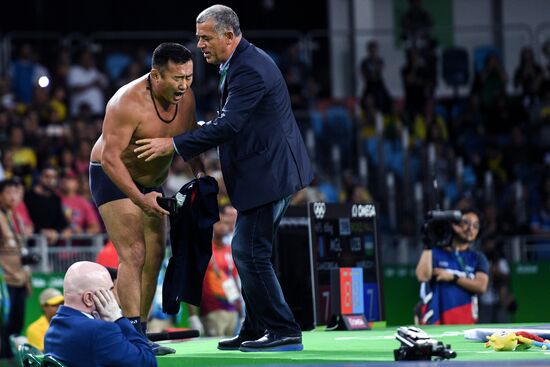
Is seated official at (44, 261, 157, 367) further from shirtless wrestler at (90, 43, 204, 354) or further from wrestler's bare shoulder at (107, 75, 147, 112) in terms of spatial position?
wrestler's bare shoulder at (107, 75, 147, 112)

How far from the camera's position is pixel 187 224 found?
25.3 feet

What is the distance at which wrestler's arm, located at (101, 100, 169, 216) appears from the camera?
24.4 feet

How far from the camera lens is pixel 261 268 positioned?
735 centimetres

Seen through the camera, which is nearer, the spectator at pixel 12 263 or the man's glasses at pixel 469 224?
the man's glasses at pixel 469 224

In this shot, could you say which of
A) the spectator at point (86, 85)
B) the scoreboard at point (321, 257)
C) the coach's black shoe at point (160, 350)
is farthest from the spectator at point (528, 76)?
the coach's black shoe at point (160, 350)

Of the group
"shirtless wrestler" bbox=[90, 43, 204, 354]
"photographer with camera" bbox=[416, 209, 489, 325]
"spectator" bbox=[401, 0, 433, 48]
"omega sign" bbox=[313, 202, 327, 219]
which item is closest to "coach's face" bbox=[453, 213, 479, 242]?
"photographer with camera" bbox=[416, 209, 489, 325]

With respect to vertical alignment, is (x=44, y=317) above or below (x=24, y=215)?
below

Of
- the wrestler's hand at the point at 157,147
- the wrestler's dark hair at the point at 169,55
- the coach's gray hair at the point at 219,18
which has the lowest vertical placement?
the wrestler's hand at the point at 157,147

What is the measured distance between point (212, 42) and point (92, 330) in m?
1.89

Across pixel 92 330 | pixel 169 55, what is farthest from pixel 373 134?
pixel 92 330

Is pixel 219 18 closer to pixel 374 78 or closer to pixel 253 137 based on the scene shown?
pixel 253 137

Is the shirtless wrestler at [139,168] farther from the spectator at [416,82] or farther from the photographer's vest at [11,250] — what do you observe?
the spectator at [416,82]

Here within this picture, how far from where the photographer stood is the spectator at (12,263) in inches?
512

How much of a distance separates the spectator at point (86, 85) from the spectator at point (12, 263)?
4572 mm
